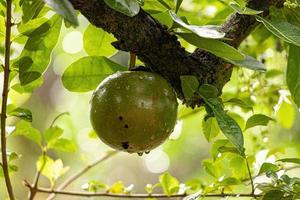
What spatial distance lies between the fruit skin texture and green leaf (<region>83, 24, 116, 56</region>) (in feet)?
0.58

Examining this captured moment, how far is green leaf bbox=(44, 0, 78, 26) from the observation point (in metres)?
0.49

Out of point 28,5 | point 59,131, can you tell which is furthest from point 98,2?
point 59,131

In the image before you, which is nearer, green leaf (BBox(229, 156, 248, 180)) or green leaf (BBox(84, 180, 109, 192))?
green leaf (BBox(229, 156, 248, 180))

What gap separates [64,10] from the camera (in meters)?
0.50

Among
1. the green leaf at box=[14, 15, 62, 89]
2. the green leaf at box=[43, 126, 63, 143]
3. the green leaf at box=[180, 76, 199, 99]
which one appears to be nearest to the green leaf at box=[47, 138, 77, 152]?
the green leaf at box=[43, 126, 63, 143]

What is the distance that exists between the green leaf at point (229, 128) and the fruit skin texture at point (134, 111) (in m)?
0.05

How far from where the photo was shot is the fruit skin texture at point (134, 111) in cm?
68

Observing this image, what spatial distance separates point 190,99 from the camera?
2.51 ft

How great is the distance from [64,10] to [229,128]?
0.84 feet

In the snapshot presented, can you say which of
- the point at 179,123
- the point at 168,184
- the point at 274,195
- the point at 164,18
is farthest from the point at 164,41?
the point at 179,123

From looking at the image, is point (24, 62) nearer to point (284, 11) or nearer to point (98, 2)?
point (98, 2)

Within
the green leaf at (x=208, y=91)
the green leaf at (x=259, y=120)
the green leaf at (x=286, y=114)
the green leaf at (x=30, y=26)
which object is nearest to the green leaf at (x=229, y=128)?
the green leaf at (x=208, y=91)

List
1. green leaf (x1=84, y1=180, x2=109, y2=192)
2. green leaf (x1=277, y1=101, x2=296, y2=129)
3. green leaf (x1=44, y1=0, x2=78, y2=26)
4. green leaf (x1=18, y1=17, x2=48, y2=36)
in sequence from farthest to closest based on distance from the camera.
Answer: green leaf (x1=277, y1=101, x2=296, y2=129)
green leaf (x1=84, y1=180, x2=109, y2=192)
green leaf (x1=18, y1=17, x2=48, y2=36)
green leaf (x1=44, y1=0, x2=78, y2=26)

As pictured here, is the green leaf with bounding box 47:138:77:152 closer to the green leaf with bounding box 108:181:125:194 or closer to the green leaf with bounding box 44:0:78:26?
the green leaf with bounding box 108:181:125:194
